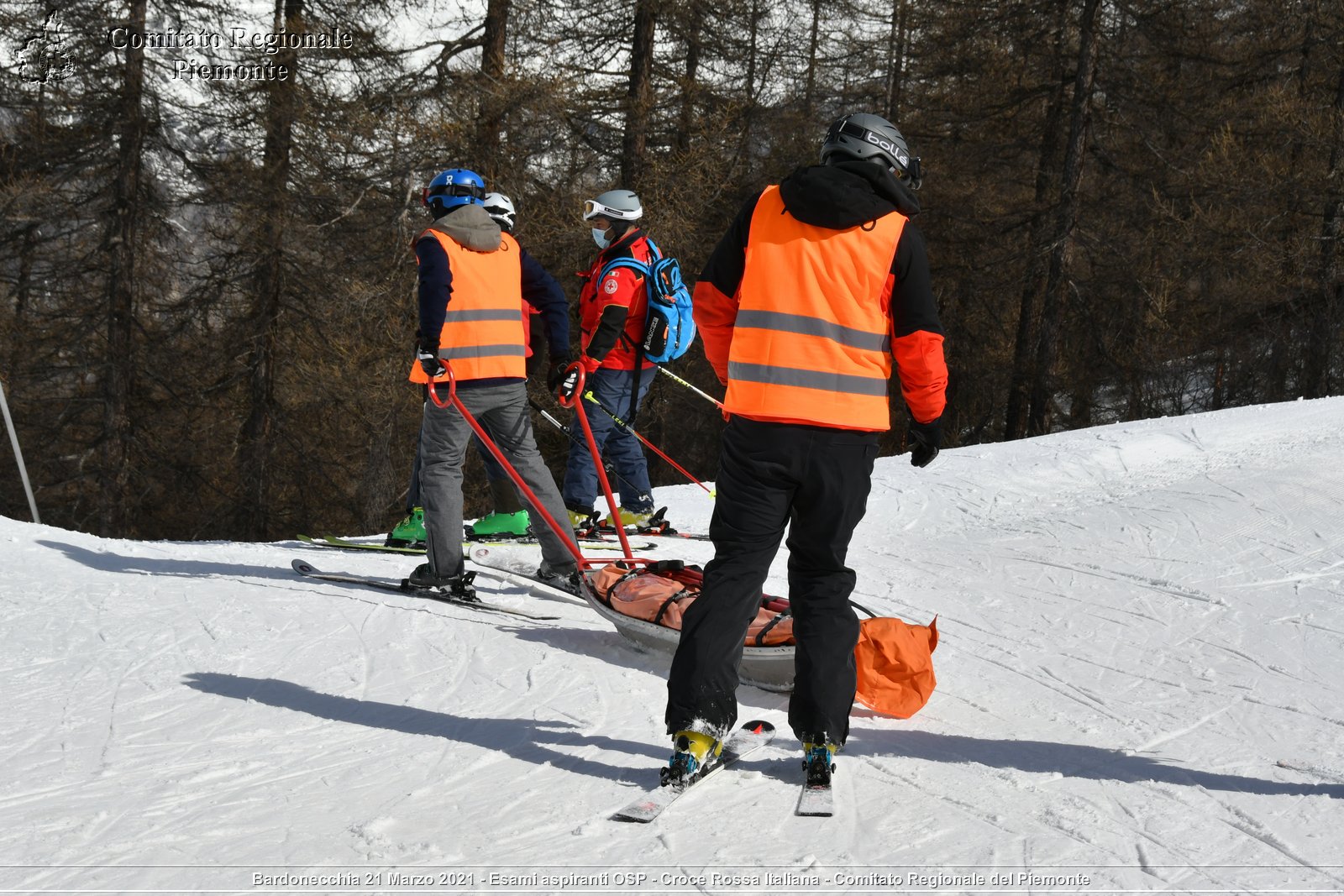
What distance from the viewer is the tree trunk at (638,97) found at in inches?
639

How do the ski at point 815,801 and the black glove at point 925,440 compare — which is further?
the black glove at point 925,440

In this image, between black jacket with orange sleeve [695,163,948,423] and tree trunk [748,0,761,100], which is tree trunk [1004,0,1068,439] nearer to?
tree trunk [748,0,761,100]

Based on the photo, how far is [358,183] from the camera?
15.5 meters

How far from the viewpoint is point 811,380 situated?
2.92 meters

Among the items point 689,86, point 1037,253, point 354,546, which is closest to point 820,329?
point 354,546

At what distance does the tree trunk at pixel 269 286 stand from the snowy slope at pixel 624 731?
10623 mm

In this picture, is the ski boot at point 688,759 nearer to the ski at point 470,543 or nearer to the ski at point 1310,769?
the ski at point 1310,769

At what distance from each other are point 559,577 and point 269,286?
42.5 ft

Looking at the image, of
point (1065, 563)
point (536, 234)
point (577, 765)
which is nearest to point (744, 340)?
point (577, 765)

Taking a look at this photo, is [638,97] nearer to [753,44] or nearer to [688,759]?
[753,44]

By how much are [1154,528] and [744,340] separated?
444 cm

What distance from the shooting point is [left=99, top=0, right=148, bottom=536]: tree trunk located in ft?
53.5

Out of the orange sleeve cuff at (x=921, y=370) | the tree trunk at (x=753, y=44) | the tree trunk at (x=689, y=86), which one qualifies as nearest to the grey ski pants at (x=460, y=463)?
the orange sleeve cuff at (x=921, y=370)

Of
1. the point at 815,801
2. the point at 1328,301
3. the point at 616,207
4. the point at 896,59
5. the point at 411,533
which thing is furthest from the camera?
the point at 896,59
